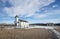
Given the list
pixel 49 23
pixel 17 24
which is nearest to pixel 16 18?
pixel 17 24

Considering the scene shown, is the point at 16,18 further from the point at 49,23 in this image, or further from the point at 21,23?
the point at 49,23

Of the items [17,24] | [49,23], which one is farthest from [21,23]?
[49,23]

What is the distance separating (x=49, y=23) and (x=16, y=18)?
104ft

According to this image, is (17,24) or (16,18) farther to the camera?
(16,18)

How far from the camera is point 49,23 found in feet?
323

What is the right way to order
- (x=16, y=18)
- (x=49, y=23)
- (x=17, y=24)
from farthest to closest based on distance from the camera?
(x=49, y=23) → (x=16, y=18) → (x=17, y=24)

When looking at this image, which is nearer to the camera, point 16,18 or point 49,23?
point 16,18

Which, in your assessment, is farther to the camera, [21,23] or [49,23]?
[49,23]

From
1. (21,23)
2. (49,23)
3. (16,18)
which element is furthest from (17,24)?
(49,23)

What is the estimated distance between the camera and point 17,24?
226ft

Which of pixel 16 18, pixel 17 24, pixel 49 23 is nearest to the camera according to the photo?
pixel 17 24

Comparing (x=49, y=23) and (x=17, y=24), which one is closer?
(x=17, y=24)

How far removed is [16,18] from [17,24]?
730cm

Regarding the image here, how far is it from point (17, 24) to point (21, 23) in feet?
6.89
